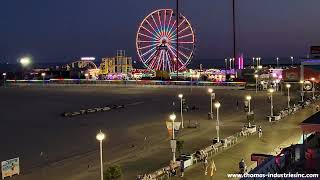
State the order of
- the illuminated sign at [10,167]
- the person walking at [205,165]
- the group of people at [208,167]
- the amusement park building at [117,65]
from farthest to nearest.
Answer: the amusement park building at [117,65] → the illuminated sign at [10,167] → the person walking at [205,165] → the group of people at [208,167]

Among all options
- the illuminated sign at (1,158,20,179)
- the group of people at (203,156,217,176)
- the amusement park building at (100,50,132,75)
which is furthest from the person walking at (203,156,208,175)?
the amusement park building at (100,50,132,75)

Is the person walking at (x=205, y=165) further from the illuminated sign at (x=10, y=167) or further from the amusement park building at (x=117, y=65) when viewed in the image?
the amusement park building at (x=117, y=65)

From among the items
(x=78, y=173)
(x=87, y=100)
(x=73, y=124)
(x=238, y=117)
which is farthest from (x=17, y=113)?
(x=78, y=173)

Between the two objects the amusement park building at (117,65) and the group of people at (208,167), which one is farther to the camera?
the amusement park building at (117,65)

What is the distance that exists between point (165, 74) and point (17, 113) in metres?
48.4

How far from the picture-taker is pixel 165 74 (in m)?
92.9

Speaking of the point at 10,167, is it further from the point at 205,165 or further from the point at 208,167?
the point at 208,167

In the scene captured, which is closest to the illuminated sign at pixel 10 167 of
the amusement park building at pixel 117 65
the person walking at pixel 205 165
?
the person walking at pixel 205 165

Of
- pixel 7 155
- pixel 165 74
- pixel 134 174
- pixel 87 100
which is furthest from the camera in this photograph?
pixel 165 74

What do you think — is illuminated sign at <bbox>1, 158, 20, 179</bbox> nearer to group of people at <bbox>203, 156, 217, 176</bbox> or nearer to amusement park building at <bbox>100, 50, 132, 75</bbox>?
group of people at <bbox>203, 156, 217, 176</bbox>

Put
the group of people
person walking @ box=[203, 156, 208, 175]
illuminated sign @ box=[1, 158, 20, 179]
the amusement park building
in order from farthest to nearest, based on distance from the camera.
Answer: the amusement park building < illuminated sign @ box=[1, 158, 20, 179] < person walking @ box=[203, 156, 208, 175] < the group of people

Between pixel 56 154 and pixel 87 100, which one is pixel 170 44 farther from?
pixel 56 154

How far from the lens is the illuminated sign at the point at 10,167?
21.5m

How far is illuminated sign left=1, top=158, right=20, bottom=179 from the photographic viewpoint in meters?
21.5
